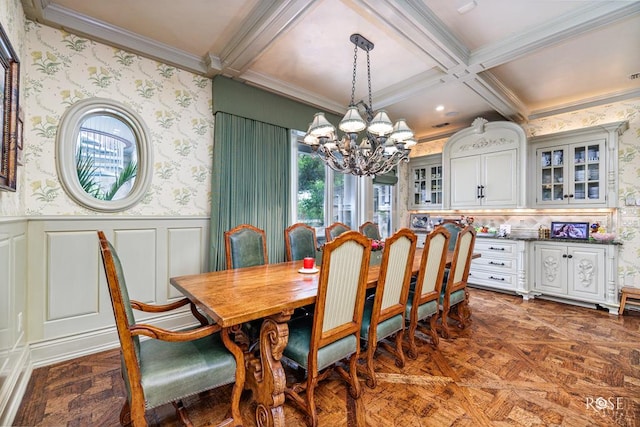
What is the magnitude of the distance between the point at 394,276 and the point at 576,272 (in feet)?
10.8

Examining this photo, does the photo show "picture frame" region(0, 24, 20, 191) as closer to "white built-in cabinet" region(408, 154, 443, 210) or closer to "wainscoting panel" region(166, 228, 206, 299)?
"wainscoting panel" region(166, 228, 206, 299)

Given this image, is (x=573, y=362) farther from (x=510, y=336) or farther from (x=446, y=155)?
(x=446, y=155)

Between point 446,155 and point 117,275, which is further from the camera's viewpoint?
point 446,155

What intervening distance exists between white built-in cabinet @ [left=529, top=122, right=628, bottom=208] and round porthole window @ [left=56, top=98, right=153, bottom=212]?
505cm

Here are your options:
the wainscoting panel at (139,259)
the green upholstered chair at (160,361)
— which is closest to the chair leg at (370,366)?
the green upholstered chair at (160,361)

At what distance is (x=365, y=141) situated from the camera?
2898 mm

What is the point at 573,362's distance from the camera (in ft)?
7.51

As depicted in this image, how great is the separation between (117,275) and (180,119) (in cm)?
221

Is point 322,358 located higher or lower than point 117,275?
lower

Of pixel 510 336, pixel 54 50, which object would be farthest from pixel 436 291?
pixel 54 50

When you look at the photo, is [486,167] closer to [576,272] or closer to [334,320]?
[576,272]

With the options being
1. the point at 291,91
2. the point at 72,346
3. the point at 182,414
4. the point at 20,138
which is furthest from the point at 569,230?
the point at 20,138

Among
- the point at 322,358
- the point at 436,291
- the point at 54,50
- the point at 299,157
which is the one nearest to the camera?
the point at 322,358

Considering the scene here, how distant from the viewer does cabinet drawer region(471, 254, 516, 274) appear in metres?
4.11
